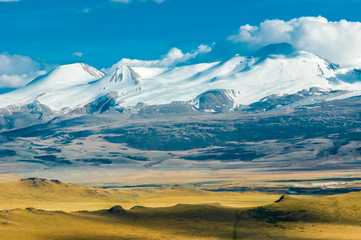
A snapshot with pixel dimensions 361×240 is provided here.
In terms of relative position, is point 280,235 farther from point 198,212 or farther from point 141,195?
point 141,195

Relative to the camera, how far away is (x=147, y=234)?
84.1 meters

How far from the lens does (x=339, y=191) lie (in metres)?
191

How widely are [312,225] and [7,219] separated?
137ft

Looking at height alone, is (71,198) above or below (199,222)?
above

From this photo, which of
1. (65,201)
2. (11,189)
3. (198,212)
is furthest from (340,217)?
(11,189)

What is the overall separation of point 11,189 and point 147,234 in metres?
74.2

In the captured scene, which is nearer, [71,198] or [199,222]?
[199,222]

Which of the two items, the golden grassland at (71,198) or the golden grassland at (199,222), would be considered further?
the golden grassland at (71,198)

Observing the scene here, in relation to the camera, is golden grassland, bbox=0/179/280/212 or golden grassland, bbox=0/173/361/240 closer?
golden grassland, bbox=0/173/361/240

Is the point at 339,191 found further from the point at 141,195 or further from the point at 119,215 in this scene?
the point at 119,215

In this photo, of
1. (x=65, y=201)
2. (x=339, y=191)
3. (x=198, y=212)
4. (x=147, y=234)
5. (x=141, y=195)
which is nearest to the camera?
(x=147, y=234)

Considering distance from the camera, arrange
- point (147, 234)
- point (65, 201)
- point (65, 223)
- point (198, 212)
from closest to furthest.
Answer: point (147, 234), point (65, 223), point (198, 212), point (65, 201)

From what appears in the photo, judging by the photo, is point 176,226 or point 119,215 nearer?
point 176,226

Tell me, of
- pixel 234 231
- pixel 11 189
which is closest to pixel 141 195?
pixel 11 189
